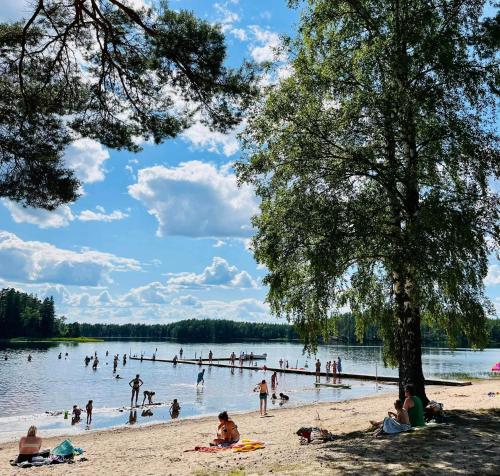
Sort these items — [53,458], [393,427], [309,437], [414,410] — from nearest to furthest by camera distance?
1. [393,427]
2. [414,410]
3. [309,437]
4. [53,458]

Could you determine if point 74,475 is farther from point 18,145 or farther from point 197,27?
point 197,27

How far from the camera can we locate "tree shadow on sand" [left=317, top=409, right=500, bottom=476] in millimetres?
8656

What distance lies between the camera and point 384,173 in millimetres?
13430

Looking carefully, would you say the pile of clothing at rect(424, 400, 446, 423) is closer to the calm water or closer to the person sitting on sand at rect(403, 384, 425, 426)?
the person sitting on sand at rect(403, 384, 425, 426)

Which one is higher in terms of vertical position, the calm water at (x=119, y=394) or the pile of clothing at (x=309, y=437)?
the pile of clothing at (x=309, y=437)

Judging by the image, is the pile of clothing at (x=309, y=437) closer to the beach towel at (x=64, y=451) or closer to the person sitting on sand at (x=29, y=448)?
the beach towel at (x=64, y=451)

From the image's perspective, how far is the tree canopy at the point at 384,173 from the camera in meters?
12.7

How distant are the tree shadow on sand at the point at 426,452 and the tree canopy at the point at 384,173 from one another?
2812mm

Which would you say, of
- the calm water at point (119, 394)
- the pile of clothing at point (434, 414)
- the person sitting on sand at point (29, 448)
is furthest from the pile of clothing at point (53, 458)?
the pile of clothing at point (434, 414)

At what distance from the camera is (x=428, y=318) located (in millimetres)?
17500

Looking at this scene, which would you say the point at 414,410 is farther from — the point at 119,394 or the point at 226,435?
the point at 119,394

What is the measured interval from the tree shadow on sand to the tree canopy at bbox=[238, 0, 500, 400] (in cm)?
281

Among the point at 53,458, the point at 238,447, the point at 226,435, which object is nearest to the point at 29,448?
the point at 53,458

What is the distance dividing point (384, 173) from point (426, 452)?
285 inches
